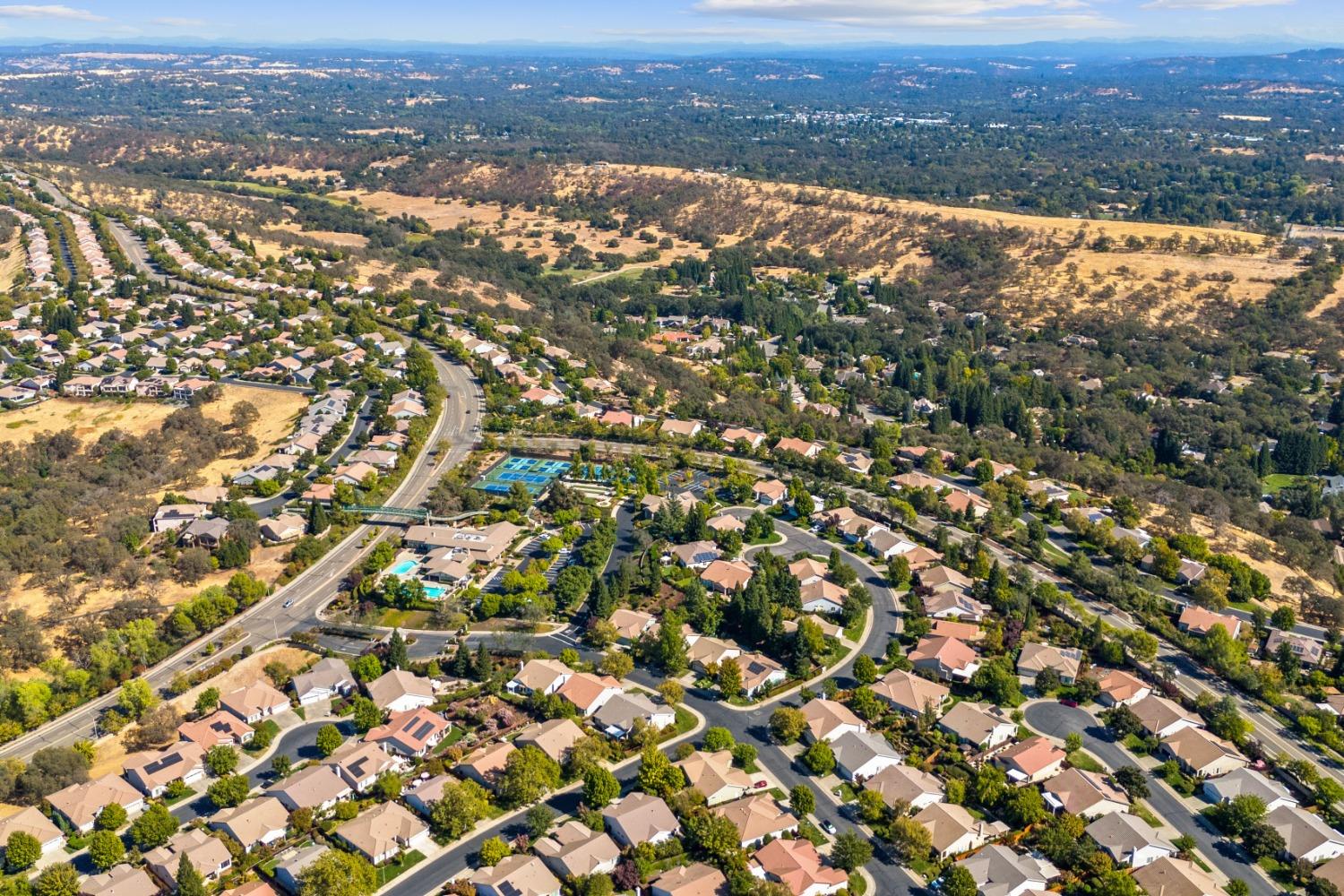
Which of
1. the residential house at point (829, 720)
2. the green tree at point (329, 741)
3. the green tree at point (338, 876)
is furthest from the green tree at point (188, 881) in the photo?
the residential house at point (829, 720)

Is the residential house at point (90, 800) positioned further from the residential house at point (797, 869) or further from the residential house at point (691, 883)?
the residential house at point (797, 869)

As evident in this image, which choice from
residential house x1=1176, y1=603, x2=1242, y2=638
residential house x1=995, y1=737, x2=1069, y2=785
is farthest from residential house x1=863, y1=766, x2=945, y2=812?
residential house x1=1176, y1=603, x2=1242, y2=638

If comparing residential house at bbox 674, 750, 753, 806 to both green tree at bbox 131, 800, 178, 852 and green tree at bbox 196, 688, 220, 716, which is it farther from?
green tree at bbox 196, 688, 220, 716

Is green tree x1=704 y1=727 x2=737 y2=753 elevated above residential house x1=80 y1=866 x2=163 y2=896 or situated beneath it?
elevated above

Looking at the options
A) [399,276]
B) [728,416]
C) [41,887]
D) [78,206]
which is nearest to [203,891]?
[41,887]

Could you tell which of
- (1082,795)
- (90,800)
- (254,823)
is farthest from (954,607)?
(90,800)
